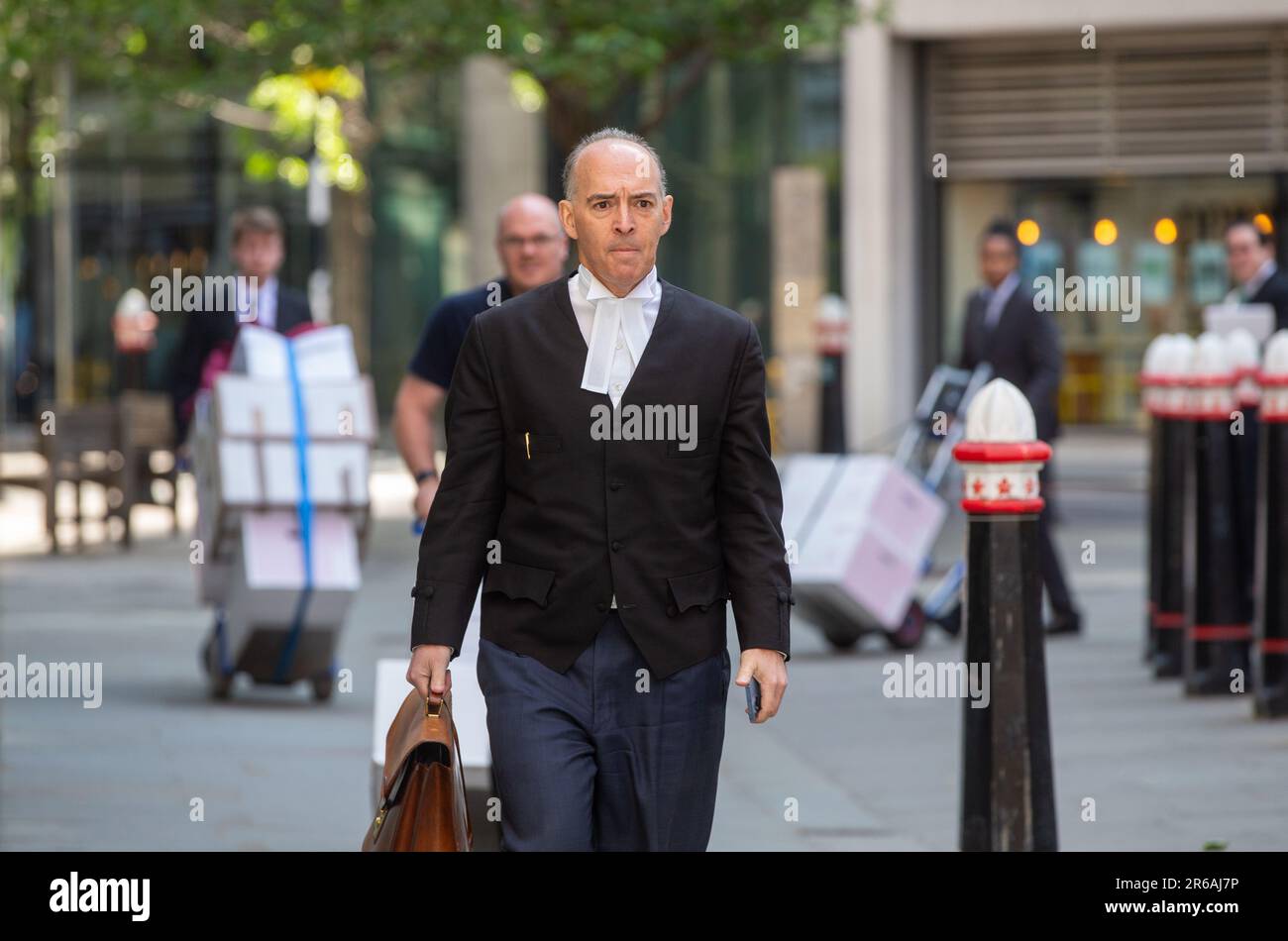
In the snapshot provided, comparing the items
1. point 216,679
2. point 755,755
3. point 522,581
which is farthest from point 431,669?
point 216,679

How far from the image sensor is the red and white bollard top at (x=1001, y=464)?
621 centimetres

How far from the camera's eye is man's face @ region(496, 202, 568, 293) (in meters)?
6.93

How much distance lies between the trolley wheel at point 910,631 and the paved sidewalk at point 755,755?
0.09 meters

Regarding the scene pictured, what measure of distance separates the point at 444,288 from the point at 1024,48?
9174mm

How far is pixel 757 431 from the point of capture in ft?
14.4

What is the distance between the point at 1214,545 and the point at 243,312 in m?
4.14

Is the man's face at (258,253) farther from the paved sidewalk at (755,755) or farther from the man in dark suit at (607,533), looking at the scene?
the man in dark suit at (607,533)

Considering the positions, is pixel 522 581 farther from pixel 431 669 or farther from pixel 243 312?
pixel 243 312

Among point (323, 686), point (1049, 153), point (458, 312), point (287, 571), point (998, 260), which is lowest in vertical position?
point (323, 686)

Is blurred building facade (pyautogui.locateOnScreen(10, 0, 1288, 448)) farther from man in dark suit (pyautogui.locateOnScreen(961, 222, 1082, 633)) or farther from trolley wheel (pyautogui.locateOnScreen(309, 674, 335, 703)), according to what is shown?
trolley wheel (pyautogui.locateOnScreen(309, 674, 335, 703))

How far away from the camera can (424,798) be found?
4.18m

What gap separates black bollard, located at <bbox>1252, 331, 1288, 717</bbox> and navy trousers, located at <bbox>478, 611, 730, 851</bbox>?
181 inches

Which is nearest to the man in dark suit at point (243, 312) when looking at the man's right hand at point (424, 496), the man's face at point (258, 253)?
the man's face at point (258, 253)
